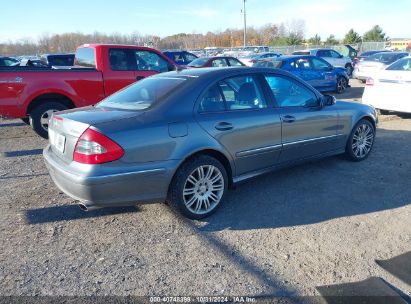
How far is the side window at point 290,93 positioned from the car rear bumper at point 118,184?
1.78 metres

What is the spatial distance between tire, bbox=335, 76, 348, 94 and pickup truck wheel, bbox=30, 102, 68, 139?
10.4 meters

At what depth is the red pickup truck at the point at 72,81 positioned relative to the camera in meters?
6.65

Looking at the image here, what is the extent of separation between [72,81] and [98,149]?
4.67m

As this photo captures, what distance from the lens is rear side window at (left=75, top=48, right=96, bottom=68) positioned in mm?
8008

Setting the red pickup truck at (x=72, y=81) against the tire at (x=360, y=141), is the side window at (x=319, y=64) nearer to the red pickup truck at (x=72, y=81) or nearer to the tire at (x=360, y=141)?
the red pickup truck at (x=72, y=81)

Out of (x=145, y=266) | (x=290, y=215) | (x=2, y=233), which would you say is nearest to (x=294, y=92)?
(x=290, y=215)

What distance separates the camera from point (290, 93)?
15.0 feet

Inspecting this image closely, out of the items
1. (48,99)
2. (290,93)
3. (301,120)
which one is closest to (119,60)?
(48,99)

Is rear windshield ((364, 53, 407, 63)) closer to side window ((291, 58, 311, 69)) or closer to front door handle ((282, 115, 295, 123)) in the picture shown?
side window ((291, 58, 311, 69))

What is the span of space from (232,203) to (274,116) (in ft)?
3.86

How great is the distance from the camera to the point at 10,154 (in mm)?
6254

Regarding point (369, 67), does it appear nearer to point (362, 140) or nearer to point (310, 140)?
point (362, 140)

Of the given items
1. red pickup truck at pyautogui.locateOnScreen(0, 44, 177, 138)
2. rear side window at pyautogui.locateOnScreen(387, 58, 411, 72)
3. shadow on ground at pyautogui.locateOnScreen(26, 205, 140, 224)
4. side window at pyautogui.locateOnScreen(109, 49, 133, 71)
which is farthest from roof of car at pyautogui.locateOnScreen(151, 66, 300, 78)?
rear side window at pyautogui.locateOnScreen(387, 58, 411, 72)


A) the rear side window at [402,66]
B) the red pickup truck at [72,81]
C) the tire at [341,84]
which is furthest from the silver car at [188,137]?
the tire at [341,84]
